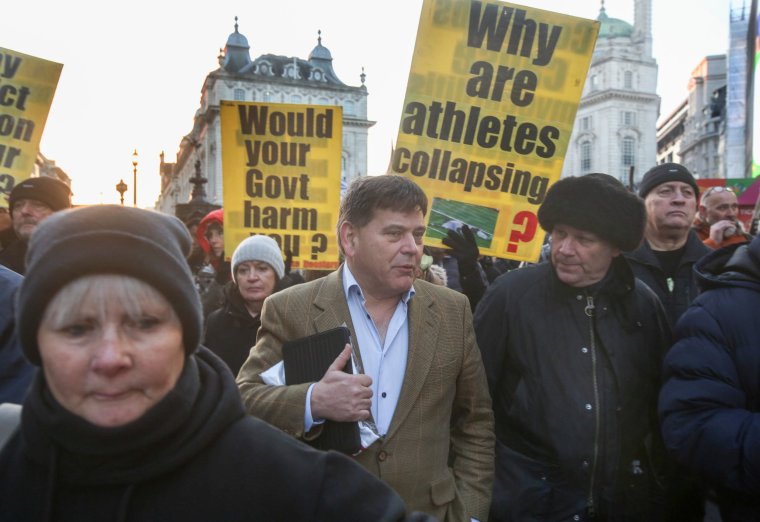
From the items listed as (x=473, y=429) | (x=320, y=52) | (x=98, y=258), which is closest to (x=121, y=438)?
(x=98, y=258)

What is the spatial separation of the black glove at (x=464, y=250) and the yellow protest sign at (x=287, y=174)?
2167mm

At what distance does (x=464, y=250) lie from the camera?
4516 mm

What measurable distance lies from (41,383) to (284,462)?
55 centimetres

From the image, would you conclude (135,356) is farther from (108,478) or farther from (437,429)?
(437,429)

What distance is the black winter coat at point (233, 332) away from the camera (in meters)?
4.67

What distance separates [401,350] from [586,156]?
9095cm

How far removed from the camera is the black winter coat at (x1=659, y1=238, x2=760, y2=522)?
2.43 m

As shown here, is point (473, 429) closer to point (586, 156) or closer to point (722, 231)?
point (722, 231)

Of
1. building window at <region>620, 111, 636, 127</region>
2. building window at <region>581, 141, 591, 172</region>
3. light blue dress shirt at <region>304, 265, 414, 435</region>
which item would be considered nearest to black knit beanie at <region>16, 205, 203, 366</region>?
light blue dress shirt at <region>304, 265, 414, 435</region>

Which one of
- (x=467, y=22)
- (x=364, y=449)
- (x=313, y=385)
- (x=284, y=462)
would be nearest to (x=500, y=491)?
(x=364, y=449)

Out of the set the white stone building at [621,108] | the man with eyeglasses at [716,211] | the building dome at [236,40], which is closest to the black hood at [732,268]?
the man with eyeglasses at [716,211]

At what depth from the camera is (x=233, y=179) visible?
6457 mm

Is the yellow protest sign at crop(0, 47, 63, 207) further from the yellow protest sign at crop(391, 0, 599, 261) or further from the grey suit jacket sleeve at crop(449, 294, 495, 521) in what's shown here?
the grey suit jacket sleeve at crop(449, 294, 495, 521)

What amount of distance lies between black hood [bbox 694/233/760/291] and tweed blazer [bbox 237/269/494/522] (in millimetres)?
953
